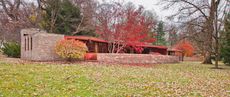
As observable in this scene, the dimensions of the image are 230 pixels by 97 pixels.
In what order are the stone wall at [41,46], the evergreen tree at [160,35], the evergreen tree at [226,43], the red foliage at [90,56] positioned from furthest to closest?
the evergreen tree at [160,35] → the evergreen tree at [226,43] → the red foliage at [90,56] → the stone wall at [41,46]

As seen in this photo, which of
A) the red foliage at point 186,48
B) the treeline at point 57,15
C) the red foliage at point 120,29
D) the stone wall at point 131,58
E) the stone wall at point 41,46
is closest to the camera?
the stone wall at point 41,46

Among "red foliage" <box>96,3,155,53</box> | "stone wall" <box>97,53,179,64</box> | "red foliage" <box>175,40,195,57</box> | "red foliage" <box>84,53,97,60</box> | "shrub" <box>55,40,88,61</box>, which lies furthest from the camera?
"red foliage" <box>175,40,195,57</box>

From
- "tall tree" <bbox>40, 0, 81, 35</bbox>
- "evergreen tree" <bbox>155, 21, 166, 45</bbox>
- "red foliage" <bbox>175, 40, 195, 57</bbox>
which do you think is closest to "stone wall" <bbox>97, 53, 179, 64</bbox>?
"tall tree" <bbox>40, 0, 81, 35</bbox>

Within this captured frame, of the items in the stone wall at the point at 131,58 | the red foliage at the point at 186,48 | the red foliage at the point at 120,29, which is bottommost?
the stone wall at the point at 131,58

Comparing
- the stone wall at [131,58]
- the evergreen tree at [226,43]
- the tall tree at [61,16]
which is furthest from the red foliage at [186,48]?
the tall tree at [61,16]

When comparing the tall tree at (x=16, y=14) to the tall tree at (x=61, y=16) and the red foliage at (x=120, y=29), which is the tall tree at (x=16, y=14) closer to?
the tall tree at (x=61, y=16)

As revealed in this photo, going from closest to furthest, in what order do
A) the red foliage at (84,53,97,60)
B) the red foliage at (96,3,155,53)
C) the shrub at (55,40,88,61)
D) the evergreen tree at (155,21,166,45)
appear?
1. the shrub at (55,40,88,61)
2. the red foliage at (84,53,97,60)
3. the red foliage at (96,3,155,53)
4. the evergreen tree at (155,21,166,45)

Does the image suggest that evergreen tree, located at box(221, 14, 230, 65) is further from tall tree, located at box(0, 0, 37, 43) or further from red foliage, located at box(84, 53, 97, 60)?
tall tree, located at box(0, 0, 37, 43)

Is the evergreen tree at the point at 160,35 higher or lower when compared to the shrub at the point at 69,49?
higher

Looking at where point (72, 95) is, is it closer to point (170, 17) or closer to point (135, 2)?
point (170, 17)

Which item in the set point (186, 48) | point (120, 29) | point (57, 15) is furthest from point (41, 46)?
point (186, 48)

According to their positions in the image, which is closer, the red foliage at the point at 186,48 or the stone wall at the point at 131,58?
the stone wall at the point at 131,58

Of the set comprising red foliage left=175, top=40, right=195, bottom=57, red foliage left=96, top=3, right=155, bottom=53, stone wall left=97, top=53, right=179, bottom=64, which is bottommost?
stone wall left=97, top=53, right=179, bottom=64

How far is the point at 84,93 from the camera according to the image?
679cm
